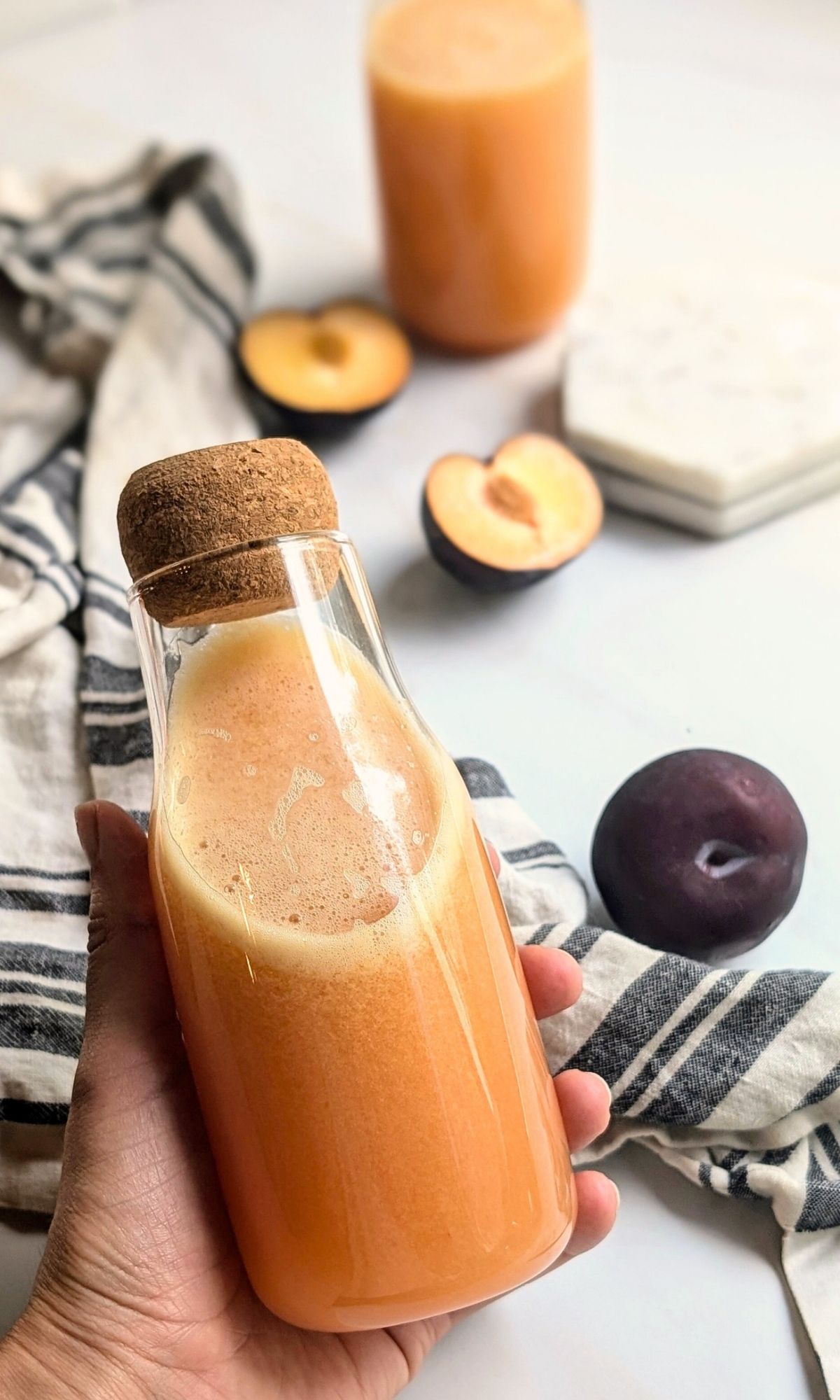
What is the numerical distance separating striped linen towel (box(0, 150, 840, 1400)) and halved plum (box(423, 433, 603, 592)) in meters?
0.18

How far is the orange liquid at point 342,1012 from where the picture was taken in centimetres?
55

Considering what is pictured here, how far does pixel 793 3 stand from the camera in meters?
1.60

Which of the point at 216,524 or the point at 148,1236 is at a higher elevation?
the point at 216,524

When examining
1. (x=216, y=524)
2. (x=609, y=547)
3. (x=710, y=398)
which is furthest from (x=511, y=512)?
(x=216, y=524)

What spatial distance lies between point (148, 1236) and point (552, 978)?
9.4 inches

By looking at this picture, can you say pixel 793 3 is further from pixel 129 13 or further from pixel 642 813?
pixel 642 813

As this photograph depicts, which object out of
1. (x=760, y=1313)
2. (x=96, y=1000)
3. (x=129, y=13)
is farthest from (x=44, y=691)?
(x=129, y=13)

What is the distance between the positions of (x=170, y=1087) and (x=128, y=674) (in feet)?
1.12

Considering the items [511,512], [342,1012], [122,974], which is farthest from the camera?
[511,512]

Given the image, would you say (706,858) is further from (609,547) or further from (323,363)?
(323,363)

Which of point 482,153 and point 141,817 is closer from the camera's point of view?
point 141,817

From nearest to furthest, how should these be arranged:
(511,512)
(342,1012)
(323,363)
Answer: (342,1012)
(511,512)
(323,363)

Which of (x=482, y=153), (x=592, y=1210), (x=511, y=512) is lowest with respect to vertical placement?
(x=592, y=1210)

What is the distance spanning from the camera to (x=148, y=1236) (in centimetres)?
62
